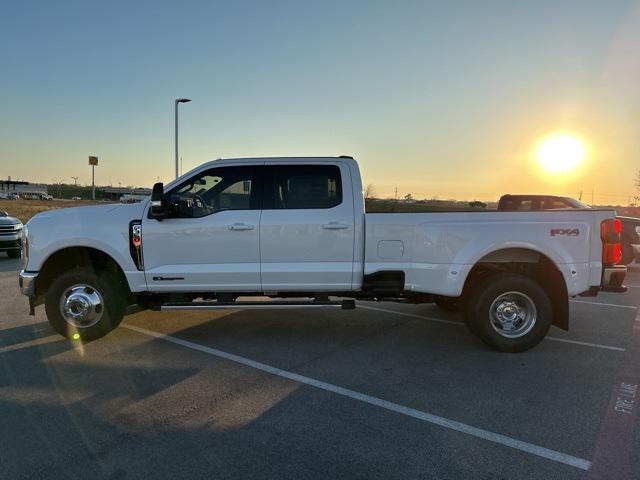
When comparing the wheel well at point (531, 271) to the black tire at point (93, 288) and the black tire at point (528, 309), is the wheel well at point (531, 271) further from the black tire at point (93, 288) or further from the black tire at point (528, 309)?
the black tire at point (93, 288)

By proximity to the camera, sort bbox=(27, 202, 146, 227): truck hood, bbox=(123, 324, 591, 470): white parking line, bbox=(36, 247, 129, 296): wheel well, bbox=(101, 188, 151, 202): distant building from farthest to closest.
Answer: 1. bbox=(101, 188, 151, 202): distant building
2. bbox=(36, 247, 129, 296): wheel well
3. bbox=(27, 202, 146, 227): truck hood
4. bbox=(123, 324, 591, 470): white parking line

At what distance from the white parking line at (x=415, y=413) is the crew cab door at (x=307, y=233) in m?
0.93

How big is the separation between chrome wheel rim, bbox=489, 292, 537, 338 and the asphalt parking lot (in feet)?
0.95

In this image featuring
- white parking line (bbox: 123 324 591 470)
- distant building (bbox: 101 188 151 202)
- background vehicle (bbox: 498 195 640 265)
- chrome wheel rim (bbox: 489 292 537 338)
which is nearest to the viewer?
white parking line (bbox: 123 324 591 470)

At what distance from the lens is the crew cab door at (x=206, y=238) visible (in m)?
5.21

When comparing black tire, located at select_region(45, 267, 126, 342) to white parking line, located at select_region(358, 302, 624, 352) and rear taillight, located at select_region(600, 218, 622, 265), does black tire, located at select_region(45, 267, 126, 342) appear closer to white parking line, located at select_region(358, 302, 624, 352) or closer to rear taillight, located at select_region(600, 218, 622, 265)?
white parking line, located at select_region(358, 302, 624, 352)

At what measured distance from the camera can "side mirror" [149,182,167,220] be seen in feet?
16.3

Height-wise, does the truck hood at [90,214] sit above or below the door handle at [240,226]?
above

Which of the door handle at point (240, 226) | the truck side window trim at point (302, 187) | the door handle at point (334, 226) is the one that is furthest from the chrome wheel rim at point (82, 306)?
the door handle at point (334, 226)

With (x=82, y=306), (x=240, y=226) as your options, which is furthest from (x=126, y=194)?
(x=240, y=226)

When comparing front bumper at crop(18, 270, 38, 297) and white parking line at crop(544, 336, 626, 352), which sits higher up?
front bumper at crop(18, 270, 38, 297)

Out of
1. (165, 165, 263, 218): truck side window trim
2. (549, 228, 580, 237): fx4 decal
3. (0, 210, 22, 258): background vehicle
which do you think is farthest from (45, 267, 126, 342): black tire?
(0, 210, 22, 258): background vehicle

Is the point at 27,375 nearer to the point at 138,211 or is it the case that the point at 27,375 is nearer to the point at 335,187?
the point at 138,211

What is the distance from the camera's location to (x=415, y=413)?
367cm
